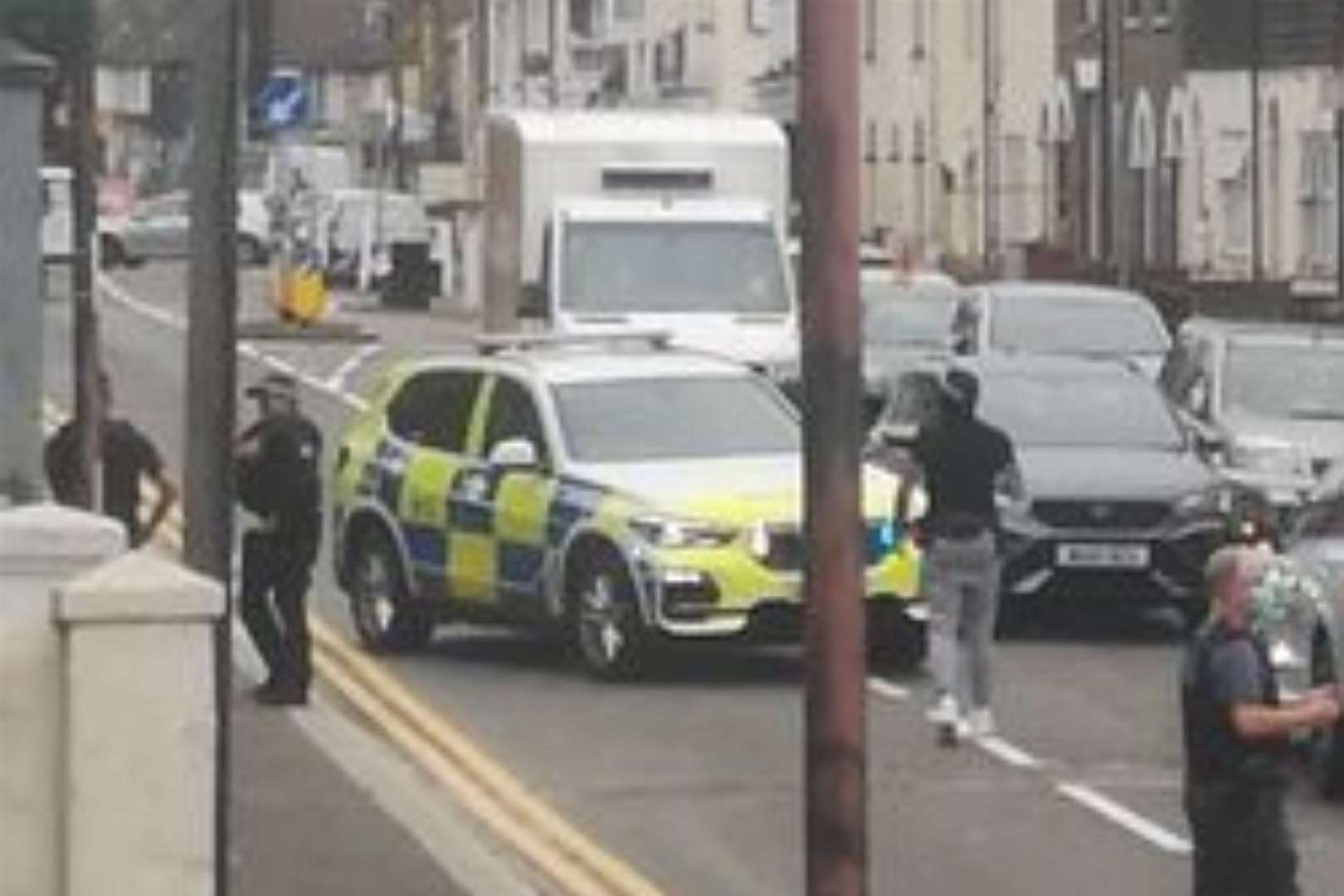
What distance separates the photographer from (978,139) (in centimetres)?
5984

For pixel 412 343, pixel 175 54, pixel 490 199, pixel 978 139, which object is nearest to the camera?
pixel 175 54

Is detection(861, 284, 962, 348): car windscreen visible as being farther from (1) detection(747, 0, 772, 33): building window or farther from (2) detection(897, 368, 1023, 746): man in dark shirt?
(1) detection(747, 0, 772, 33): building window

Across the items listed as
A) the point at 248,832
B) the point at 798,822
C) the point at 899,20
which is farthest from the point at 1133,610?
the point at 899,20

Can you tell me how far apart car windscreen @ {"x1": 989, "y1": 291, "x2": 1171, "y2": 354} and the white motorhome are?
2305 millimetres

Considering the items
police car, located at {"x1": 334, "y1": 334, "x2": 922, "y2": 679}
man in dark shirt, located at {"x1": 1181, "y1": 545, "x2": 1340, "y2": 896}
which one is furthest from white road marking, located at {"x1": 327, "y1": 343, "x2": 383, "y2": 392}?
man in dark shirt, located at {"x1": 1181, "y1": 545, "x2": 1340, "y2": 896}

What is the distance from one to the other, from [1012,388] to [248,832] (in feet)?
34.5

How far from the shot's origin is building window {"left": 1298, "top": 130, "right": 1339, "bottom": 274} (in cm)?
4522

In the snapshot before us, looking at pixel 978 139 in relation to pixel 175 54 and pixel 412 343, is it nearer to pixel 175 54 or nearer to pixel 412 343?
pixel 412 343

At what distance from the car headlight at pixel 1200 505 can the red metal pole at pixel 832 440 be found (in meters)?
12.6

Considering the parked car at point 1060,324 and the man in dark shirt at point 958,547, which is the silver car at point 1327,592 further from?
the parked car at point 1060,324

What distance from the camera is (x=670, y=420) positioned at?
20172mm

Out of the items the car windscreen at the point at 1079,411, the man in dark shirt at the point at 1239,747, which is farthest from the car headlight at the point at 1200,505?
the man in dark shirt at the point at 1239,747

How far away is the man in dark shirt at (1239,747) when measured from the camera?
10.3 m

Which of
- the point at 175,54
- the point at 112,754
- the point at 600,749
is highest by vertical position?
the point at 175,54
